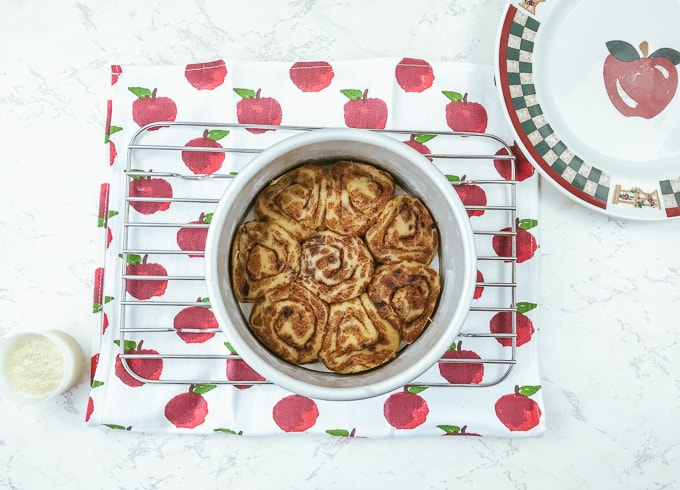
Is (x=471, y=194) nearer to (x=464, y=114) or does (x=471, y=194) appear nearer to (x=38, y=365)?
(x=464, y=114)

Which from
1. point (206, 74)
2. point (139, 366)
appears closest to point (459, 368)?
point (139, 366)

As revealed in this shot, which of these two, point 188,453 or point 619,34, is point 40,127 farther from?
point 619,34

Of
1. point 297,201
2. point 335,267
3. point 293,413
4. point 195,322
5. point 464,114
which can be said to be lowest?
point 293,413

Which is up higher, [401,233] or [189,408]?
[401,233]

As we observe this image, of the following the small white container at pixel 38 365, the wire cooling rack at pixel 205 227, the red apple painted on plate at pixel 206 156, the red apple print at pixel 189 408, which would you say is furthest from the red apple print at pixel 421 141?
the small white container at pixel 38 365

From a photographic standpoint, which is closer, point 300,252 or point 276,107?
point 300,252

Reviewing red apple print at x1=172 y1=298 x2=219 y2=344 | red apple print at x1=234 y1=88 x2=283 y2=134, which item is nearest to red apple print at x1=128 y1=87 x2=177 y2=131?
red apple print at x1=234 y1=88 x2=283 y2=134

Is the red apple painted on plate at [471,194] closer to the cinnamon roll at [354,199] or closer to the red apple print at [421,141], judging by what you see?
the red apple print at [421,141]

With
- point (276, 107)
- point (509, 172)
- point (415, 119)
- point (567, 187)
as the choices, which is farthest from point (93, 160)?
point (567, 187)
